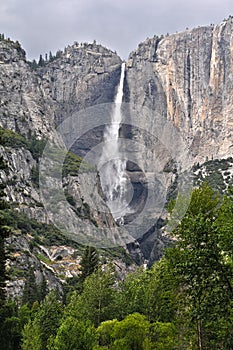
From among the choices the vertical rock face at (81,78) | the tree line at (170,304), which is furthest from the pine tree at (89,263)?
the vertical rock face at (81,78)

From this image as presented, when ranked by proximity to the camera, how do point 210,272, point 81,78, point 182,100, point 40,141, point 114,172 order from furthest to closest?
point 81,78, point 182,100, point 114,172, point 40,141, point 210,272

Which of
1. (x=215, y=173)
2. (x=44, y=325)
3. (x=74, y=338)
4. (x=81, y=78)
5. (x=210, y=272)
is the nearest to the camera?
(x=210, y=272)

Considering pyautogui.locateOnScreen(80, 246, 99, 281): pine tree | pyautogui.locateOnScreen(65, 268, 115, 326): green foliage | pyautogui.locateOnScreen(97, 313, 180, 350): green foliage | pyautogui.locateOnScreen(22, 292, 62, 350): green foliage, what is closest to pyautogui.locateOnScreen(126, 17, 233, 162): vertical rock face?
pyautogui.locateOnScreen(80, 246, 99, 281): pine tree

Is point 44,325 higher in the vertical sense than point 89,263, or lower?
lower

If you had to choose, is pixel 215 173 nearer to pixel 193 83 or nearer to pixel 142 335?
pixel 193 83

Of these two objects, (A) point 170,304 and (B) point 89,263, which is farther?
(B) point 89,263

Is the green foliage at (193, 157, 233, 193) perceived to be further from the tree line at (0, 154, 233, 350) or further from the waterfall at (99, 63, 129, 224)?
the tree line at (0, 154, 233, 350)

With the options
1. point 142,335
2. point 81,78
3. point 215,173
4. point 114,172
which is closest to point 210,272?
point 142,335

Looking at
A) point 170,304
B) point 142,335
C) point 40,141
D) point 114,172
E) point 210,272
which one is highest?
point 40,141
